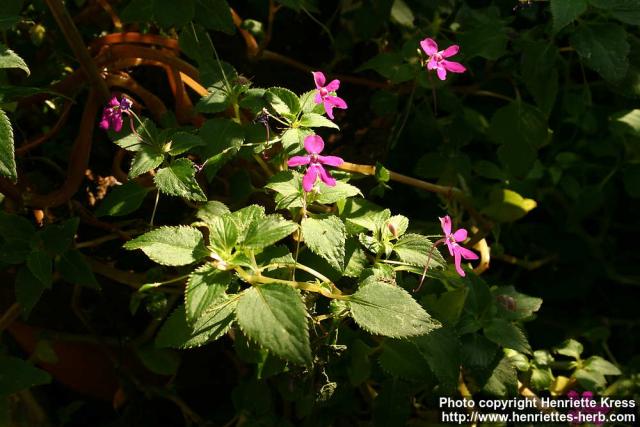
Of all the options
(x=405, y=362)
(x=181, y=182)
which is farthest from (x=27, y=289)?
(x=405, y=362)

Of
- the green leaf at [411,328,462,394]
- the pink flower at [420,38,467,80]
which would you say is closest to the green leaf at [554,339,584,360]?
the green leaf at [411,328,462,394]

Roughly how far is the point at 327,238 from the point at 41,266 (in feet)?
1.25

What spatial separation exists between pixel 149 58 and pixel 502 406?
795mm

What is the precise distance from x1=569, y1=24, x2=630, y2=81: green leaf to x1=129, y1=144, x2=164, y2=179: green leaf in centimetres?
64

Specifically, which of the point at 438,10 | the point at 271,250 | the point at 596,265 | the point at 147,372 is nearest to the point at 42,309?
the point at 147,372

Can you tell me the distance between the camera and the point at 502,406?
3.43 ft

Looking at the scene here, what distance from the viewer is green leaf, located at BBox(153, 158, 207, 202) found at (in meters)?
0.72

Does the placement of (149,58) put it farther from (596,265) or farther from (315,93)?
(596,265)

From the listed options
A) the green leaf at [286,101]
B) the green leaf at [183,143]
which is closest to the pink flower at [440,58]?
the green leaf at [286,101]

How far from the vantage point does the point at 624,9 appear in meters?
0.95

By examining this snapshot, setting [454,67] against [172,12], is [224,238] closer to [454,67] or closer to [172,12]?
[172,12]

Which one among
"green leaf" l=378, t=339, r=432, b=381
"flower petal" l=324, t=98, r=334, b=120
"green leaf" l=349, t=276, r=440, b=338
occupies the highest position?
"flower petal" l=324, t=98, r=334, b=120

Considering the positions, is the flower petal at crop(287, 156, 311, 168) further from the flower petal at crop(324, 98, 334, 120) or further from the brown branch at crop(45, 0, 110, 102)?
the brown branch at crop(45, 0, 110, 102)

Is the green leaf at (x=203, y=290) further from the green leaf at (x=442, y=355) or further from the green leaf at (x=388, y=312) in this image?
the green leaf at (x=442, y=355)
